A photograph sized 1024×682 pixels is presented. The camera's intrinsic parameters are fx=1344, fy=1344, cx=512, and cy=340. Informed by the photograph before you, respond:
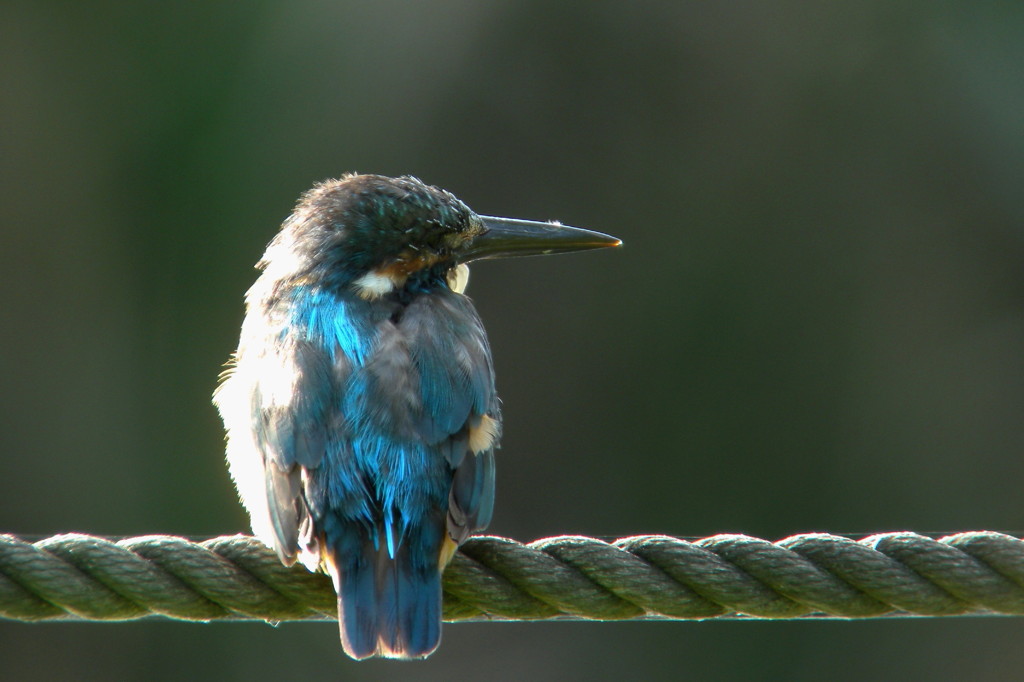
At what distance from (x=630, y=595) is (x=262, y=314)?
127 centimetres

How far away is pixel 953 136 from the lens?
27.8 ft

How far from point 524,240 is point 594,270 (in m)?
3.64

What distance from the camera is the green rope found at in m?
2.73

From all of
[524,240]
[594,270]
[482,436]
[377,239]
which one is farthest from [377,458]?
[594,270]

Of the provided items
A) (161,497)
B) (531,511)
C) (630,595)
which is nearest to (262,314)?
(630,595)

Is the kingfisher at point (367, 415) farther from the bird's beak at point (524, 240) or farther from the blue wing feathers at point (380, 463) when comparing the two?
the bird's beak at point (524, 240)

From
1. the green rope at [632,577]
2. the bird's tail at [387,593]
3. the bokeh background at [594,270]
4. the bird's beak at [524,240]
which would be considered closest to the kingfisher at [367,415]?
the bird's tail at [387,593]

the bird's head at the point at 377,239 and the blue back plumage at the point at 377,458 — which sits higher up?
the bird's head at the point at 377,239

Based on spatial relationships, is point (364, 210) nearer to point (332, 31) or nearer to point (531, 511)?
point (531, 511)

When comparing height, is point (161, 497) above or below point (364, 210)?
below

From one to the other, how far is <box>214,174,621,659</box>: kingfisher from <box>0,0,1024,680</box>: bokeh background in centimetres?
376

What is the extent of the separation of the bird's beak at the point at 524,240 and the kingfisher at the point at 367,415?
0.26m

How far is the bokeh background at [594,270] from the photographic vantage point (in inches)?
301

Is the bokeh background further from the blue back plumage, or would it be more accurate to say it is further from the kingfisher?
the blue back plumage
